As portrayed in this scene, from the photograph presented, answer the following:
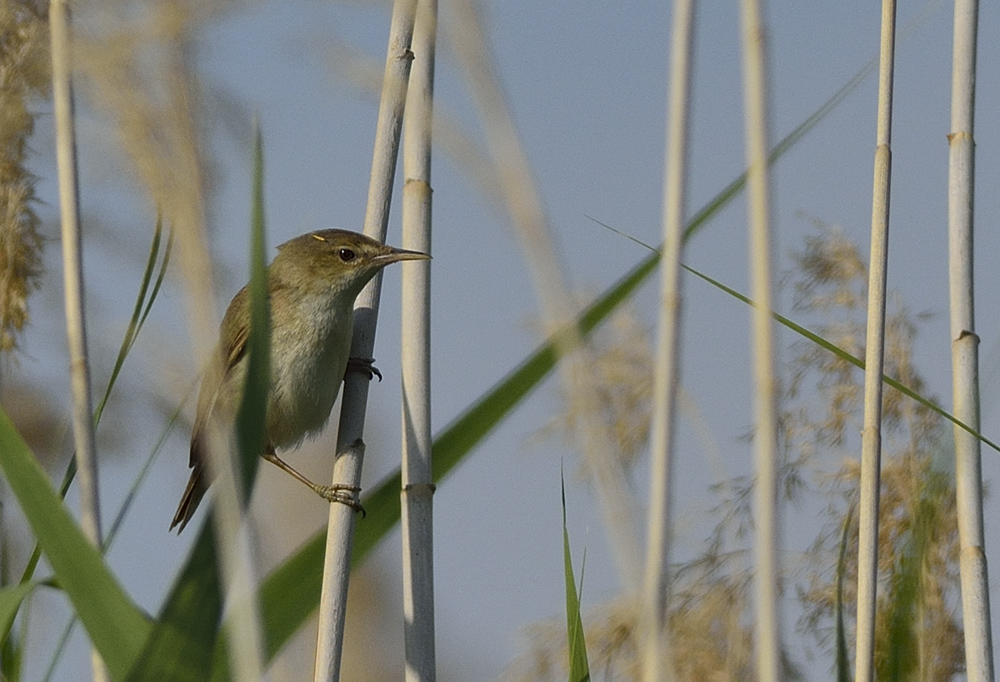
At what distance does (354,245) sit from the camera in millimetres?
2555

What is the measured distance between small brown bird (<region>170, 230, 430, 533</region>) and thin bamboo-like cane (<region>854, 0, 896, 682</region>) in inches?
33.5

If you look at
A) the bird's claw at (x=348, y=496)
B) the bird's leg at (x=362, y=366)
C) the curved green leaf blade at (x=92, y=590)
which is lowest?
the curved green leaf blade at (x=92, y=590)

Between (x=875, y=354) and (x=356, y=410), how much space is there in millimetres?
787

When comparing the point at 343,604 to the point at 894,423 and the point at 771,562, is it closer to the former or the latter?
the point at 771,562

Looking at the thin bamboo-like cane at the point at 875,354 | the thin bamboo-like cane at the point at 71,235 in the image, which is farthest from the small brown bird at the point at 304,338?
the thin bamboo-like cane at the point at 875,354

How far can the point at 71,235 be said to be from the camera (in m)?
1.78

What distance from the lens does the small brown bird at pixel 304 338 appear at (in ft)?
7.88

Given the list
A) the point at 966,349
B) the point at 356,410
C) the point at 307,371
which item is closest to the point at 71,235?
the point at 356,410

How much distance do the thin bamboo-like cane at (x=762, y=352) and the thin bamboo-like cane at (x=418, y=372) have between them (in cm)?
44

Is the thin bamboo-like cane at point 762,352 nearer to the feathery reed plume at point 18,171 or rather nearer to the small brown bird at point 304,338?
the small brown bird at point 304,338

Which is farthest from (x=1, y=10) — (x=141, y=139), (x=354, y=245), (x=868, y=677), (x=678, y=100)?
(x=868, y=677)

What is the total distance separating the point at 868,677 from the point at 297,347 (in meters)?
1.33

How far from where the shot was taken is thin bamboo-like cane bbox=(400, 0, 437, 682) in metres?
1.62

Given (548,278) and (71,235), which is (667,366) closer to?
(548,278)
